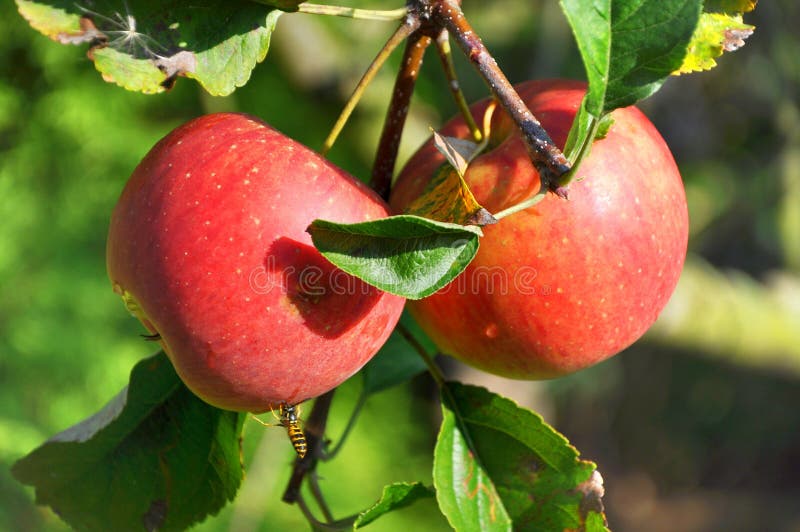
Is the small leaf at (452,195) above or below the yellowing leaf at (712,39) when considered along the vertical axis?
below

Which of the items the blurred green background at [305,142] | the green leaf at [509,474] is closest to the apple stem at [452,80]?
the green leaf at [509,474]

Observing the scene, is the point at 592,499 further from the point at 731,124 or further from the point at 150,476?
the point at 731,124

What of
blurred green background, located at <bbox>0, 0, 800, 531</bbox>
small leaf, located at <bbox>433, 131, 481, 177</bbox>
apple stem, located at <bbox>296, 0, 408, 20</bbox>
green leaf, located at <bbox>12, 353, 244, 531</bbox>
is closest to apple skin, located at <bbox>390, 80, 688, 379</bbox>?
small leaf, located at <bbox>433, 131, 481, 177</bbox>

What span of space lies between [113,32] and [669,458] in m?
3.21

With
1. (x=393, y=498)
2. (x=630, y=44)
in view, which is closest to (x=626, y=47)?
(x=630, y=44)

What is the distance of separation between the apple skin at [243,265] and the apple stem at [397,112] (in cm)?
7

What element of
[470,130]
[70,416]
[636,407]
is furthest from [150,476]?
[636,407]

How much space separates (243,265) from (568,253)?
24cm

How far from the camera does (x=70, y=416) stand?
140cm

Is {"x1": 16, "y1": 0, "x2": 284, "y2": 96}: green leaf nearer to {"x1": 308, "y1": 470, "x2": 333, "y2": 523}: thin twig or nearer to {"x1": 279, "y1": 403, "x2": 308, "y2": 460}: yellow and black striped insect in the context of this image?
{"x1": 279, "y1": 403, "x2": 308, "y2": 460}: yellow and black striped insect

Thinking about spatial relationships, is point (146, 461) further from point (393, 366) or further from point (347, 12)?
point (347, 12)

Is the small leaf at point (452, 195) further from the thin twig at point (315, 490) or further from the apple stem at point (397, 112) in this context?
the thin twig at point (315, 490)

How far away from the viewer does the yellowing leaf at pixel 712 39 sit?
62 centimetres

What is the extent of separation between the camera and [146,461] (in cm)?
79
